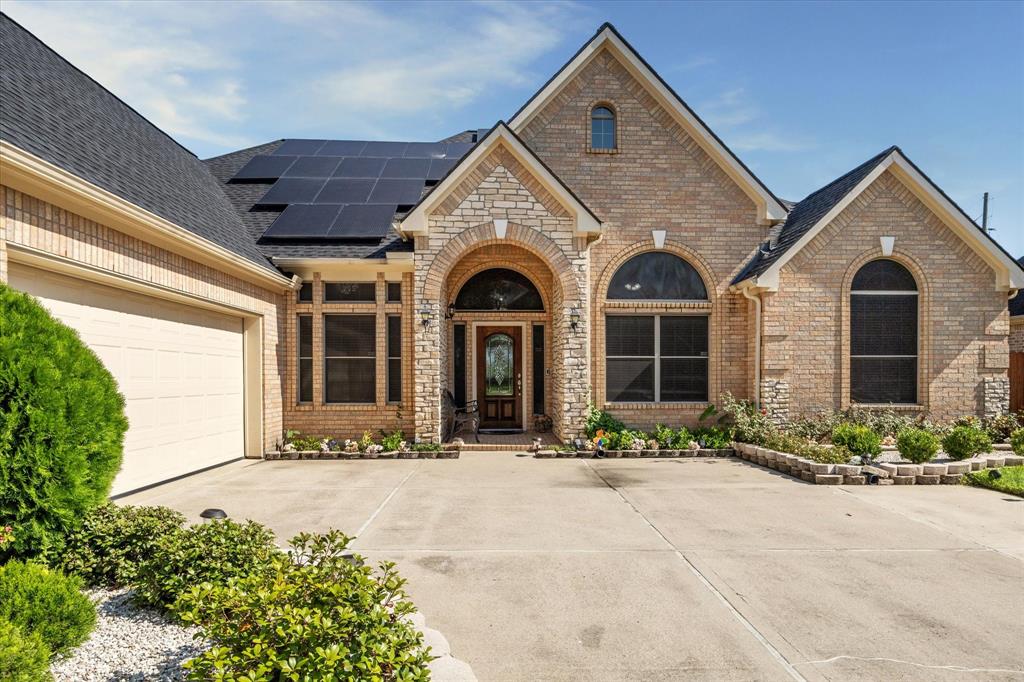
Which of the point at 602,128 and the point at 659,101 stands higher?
the point at 659,101

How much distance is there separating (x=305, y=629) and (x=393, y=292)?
9.95m

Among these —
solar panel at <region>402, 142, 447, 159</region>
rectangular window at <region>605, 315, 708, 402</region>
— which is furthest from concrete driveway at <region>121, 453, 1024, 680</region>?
solar panel at <region>402, 142, 447, 159</region>

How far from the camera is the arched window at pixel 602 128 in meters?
12.9

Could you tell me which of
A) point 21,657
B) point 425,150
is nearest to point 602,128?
point 425,150

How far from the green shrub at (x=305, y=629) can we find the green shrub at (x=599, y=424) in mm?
8763

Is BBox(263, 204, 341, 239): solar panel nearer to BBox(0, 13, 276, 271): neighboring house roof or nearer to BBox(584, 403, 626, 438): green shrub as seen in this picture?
BBox(0, 13, 276, 271): neighboring house roof

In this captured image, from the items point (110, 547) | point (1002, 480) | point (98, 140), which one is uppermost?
point (98, 140)

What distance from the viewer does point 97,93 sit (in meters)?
9.76

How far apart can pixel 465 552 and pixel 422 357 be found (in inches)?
242

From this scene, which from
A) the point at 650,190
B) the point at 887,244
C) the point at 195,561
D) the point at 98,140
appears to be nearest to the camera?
the point at 195,561

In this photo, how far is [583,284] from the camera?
1138 cm

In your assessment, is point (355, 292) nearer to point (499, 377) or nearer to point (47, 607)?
point (499, 377)

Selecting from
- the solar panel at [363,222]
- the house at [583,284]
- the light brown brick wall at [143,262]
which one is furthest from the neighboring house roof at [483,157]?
the light brown brick wall at [143,262]

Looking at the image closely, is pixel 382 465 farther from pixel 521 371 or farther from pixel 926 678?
pixel 926 678
